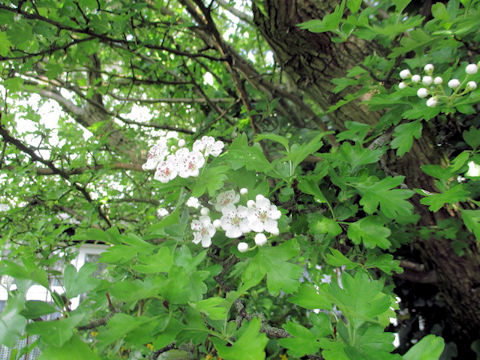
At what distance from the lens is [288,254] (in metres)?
0.70

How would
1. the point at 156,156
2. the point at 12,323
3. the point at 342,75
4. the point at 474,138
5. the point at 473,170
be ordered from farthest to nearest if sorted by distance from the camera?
the point at 342,75 < the point at 474,138 < the point at 473,170 < the point at 156,156 < the point at 12,323

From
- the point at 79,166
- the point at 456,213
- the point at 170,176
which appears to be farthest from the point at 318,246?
the point at 79,166

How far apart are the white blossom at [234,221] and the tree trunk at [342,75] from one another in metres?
1.13

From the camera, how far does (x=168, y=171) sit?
2.53 feet

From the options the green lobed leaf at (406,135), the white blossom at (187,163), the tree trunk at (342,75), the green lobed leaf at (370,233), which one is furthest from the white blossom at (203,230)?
the tree trunk at (342,75)

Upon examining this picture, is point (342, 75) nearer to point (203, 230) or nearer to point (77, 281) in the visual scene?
point (203, 230)

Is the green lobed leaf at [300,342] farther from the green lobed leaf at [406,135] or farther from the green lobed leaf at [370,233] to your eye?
the green lobed leaf at [406,135]

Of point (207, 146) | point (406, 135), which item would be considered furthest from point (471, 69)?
point (207, 146)

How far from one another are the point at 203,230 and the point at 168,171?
157 millimetres

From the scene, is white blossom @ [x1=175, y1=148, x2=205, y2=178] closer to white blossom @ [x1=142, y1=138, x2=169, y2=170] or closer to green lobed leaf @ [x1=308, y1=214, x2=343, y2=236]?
white blossom @ [x1=142, y1=138, x2=169, y2=170]

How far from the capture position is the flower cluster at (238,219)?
0.72 metres

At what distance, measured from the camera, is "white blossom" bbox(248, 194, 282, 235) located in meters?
0.72

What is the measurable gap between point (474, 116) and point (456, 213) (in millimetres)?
728

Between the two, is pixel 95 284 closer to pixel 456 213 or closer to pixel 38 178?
pixel 456 213
